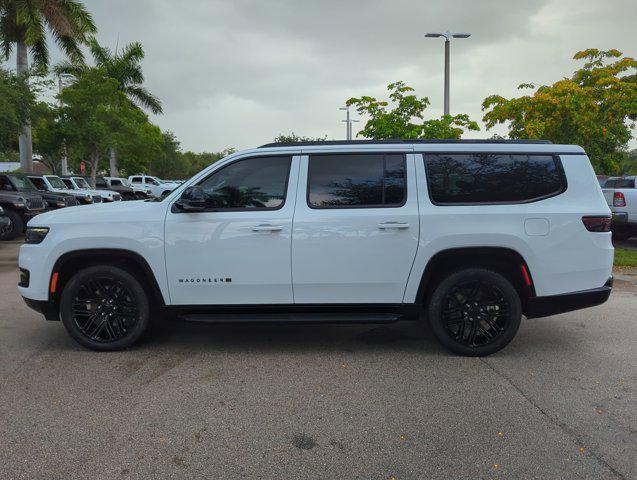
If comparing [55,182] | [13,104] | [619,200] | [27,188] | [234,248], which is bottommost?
[234,248]

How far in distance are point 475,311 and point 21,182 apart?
14.5 metres

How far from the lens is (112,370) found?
4.38m

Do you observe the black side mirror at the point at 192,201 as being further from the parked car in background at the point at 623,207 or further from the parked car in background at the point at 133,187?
the parked car in background at the point at 133,187

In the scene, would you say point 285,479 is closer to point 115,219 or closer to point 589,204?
point 115,219

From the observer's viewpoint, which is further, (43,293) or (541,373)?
(43,293)

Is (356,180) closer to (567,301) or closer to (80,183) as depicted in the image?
(567,301)

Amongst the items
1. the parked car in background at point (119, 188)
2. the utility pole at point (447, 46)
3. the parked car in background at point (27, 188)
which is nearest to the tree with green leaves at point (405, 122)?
the utility pole at point (447, 46)

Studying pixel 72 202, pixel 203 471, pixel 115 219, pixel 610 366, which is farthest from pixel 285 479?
pixel 72 202

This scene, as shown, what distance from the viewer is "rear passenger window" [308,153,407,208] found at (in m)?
4.62

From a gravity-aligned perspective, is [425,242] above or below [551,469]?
above

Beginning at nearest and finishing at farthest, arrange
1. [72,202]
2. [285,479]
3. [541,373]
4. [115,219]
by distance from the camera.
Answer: [285,479], [541,373], [115,219], [72,202]

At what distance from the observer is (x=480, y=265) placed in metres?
4.66

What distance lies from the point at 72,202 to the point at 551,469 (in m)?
16.8

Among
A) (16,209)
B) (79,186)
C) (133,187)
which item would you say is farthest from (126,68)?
(16,209)
